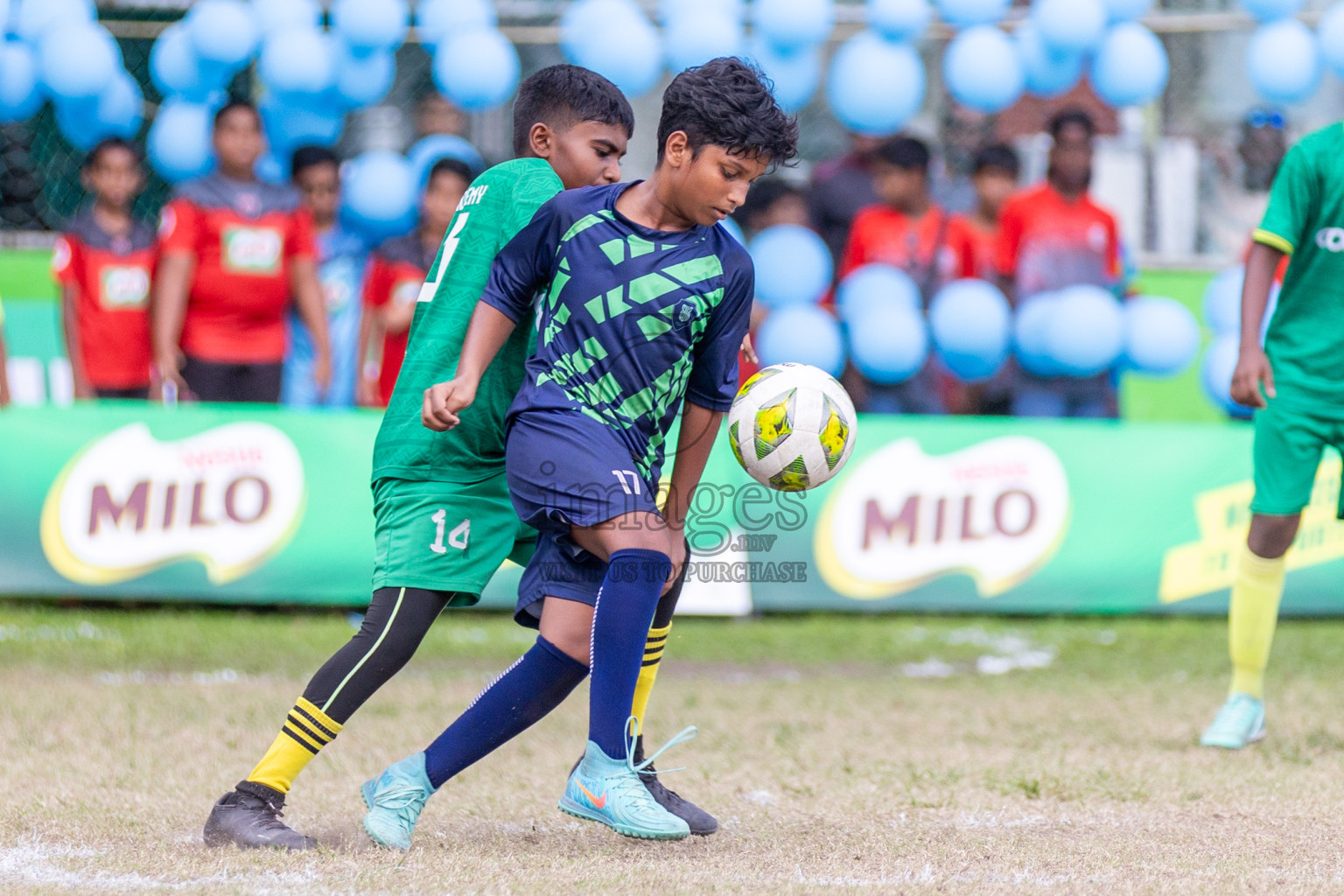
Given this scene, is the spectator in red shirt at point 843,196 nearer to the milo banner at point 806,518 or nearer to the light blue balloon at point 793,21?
the light blue balloon at point 793,21

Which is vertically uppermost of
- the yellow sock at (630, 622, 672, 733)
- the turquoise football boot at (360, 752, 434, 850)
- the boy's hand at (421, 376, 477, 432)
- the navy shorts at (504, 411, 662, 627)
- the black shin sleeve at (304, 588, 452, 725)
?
the boy's hand at (421, 376, 477, 432)

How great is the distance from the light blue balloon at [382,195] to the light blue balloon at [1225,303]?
441 cm

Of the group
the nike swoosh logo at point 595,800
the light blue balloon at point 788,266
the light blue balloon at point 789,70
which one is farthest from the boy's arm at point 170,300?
the nike swoosh logo at point 595,800

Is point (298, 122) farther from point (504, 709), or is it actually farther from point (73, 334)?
point (504, 709)

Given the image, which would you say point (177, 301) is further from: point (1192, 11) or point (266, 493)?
point (1192, 11)

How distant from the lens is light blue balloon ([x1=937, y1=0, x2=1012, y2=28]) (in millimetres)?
7891

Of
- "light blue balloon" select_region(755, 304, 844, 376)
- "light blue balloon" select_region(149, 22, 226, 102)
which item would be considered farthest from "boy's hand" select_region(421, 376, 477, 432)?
"light blue balloon" select_region(149, 22, 226, 102)

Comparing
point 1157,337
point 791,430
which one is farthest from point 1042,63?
point 791,430

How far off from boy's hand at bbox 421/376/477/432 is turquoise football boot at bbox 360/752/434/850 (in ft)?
2.55

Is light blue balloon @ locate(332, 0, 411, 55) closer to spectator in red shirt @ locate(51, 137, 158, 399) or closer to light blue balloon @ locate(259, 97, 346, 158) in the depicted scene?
light blue balloon @ locate(259, 97, 346, 158)

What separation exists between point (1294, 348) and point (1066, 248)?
3276 mm

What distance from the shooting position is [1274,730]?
5.14 m

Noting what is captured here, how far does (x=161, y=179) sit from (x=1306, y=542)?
22.6ft

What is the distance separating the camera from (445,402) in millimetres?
3373
